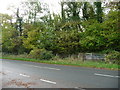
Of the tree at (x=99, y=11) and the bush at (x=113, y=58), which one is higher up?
the tree at (x=99, y=11)

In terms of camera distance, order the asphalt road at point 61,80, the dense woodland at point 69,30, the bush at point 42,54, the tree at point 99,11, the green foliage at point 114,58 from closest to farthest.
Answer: the asphalt road at point 61,80
the green foliage at point 114,58
the dense woodland at point 69,30
the bush at point 42,54
the tree at point 99,11

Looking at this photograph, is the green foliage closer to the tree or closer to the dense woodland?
the dense woodland

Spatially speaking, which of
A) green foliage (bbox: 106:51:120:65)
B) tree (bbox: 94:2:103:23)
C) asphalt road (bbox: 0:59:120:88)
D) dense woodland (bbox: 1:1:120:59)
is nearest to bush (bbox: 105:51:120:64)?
green foliage (bbox: 106:51:120:65)

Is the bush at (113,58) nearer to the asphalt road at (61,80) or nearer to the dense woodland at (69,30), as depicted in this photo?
the dense woodland at (69,30)

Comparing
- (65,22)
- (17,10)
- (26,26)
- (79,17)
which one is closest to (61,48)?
(65,22)

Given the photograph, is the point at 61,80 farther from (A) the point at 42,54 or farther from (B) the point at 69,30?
(B) the point at 69,30

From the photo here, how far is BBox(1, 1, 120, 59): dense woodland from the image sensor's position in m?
16.5

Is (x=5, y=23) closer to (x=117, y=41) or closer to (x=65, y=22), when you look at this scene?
(x=65, y=22)

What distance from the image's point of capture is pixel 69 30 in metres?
21.2

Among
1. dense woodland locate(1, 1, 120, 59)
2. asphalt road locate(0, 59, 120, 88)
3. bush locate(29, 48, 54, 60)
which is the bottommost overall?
asphalt road locate(0, 59, 120, 88)

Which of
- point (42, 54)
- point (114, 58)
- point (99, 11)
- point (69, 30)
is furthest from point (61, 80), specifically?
Result: point (99, 11)

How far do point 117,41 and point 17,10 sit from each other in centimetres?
2499

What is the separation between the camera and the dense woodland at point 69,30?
54.2 feet

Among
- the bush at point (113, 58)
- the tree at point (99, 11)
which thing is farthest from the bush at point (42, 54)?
the tree at point (99, 11)
